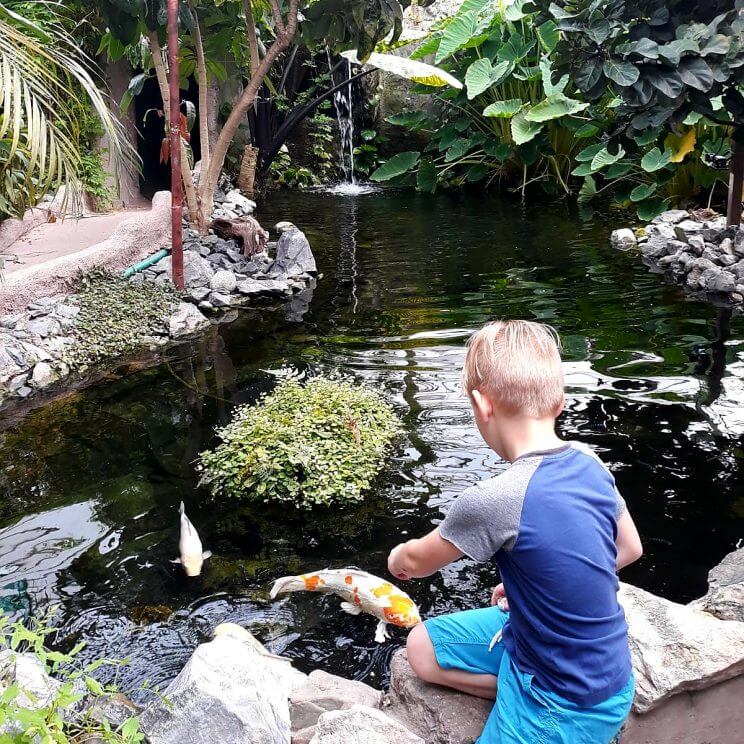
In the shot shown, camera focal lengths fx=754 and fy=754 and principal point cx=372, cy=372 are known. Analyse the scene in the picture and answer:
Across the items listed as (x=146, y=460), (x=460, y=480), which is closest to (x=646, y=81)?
(x=460, y=480)

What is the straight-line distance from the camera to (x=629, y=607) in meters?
2.37

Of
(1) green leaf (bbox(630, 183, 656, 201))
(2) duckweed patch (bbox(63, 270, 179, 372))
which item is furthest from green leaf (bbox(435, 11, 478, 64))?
(2) duckweed patch (bbox(63, 270, 179, 372))

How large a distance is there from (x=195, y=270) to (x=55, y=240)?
1.81 metres

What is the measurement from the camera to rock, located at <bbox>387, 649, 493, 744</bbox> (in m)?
2.01

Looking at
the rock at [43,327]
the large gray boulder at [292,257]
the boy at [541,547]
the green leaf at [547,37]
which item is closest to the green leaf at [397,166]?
the green leaf at [547,37]

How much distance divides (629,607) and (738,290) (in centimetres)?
618

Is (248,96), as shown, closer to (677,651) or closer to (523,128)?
(523,128)

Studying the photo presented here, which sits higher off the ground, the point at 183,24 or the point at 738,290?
the point at 183,24

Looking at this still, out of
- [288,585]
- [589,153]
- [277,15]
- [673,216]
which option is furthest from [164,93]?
[589,153]

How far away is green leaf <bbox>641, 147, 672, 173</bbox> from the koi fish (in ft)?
29.8

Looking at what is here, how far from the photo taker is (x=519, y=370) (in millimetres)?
1731

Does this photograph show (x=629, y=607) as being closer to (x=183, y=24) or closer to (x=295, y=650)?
(x=295, y=650)

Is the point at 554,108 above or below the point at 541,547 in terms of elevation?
above

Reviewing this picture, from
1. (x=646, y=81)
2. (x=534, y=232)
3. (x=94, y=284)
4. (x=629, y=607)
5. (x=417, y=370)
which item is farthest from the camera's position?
(x=534, y=232)
